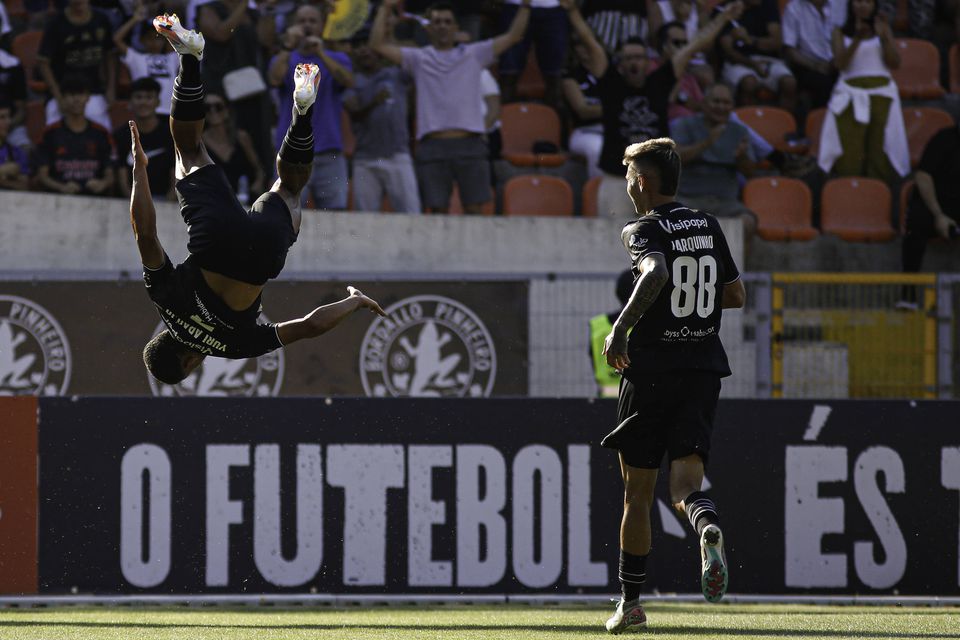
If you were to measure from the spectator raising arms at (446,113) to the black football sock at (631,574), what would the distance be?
6456mm

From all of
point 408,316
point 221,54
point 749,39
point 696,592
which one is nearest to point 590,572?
point 696,592

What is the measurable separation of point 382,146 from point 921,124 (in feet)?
21.0

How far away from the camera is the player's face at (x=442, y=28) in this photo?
524 inches

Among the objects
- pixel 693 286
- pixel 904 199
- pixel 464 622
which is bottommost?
pixel 464 622

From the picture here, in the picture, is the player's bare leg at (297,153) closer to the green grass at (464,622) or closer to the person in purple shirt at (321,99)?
the green grass at (464,622)

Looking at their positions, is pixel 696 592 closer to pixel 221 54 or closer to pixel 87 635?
pixel 87 635

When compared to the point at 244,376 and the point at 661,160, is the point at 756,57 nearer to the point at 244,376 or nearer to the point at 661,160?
the point at 244,376

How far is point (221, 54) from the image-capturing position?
13.5 m

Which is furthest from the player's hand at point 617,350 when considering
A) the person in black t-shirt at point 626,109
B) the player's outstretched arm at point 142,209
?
the person in black t-shirt at point 626,109

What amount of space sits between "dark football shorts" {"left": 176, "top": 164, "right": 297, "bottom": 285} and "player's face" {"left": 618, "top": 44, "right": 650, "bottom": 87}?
271 inches

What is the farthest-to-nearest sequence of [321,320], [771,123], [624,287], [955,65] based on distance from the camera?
1. [955,65]
2. [771,123]
3. [624,287]
4. [321,320]

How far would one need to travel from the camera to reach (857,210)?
14.3 meters

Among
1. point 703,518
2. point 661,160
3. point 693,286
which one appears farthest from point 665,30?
point 703,518

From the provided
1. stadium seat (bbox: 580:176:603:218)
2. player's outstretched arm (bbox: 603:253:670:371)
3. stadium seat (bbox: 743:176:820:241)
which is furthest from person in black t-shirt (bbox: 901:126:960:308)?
player's outstretched arm (bbox: 603:253:670:371)
